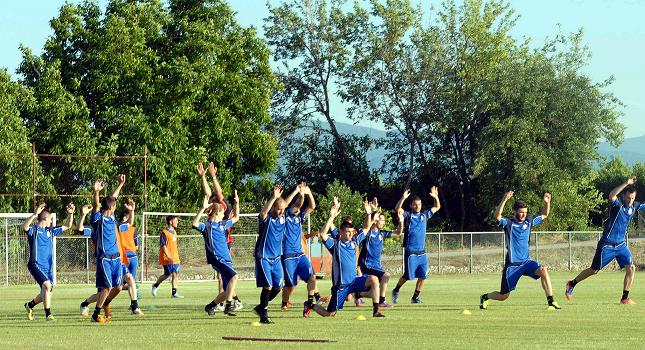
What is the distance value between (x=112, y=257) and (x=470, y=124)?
4546 centimetres

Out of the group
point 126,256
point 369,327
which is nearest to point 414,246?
point 126,256

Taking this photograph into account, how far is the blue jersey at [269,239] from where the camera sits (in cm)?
1816

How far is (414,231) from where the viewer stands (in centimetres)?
2305

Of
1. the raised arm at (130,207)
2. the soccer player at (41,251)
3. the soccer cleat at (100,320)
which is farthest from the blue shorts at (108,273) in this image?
the raised arm at (130,207)

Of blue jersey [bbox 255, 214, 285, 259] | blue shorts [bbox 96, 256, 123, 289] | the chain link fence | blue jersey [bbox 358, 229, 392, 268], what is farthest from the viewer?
the chain link fence

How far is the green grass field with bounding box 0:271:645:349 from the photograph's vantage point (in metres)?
14.3

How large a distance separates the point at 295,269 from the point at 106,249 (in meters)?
3.22

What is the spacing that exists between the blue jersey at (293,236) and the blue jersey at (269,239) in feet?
4.56

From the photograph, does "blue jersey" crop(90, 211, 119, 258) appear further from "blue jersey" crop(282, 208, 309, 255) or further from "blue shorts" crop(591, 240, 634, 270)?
"blue shorts" crop(591, 240, 634, 270)

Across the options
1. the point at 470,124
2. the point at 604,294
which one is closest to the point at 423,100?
the point at 470,124

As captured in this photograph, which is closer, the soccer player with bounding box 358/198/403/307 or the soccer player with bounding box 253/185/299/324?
the soccer player with bounding box 253/185/299/324

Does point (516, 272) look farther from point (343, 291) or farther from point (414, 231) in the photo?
point (414, 231)

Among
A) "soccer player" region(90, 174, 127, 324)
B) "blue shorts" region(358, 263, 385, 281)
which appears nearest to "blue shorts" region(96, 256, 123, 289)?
"soccer player" region(90, 174, 127, 324)

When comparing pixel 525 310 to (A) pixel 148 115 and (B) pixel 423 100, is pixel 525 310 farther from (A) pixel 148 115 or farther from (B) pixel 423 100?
(B) pixel 423 100
